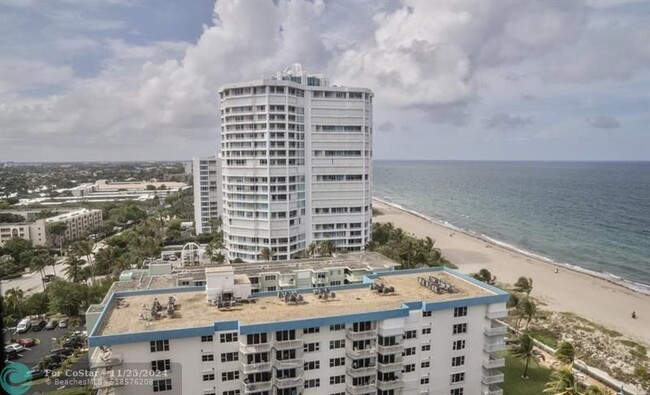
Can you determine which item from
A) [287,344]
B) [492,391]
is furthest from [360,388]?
[492,391]

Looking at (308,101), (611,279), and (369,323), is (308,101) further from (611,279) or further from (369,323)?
(611,279)

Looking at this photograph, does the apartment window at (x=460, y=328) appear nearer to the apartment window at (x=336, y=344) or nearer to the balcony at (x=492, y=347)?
the balcony at (x=492, y=347)

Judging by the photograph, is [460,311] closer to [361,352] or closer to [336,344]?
[361,352]

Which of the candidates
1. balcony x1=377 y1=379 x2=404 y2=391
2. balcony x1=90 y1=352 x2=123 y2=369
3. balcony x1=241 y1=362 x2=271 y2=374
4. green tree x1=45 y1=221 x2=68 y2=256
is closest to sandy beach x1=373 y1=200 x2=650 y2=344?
balcony x1=377 y1=379 x2=404 y2=391

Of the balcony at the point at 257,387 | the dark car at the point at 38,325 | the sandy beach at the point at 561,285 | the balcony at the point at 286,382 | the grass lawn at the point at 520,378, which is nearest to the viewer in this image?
the balcony at the point at 257,387

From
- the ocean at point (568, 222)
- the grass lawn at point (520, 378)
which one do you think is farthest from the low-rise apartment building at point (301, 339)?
the ocean at point (568, 222)

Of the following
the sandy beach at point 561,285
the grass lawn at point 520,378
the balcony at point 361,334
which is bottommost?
the sandy beach at point 561,285

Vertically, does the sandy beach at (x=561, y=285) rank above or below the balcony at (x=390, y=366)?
below

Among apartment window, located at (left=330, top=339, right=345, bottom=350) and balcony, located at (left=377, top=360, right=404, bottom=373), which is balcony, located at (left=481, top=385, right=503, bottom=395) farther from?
apartment window, located at (left=330, top=339, right=345, bottom=350)
